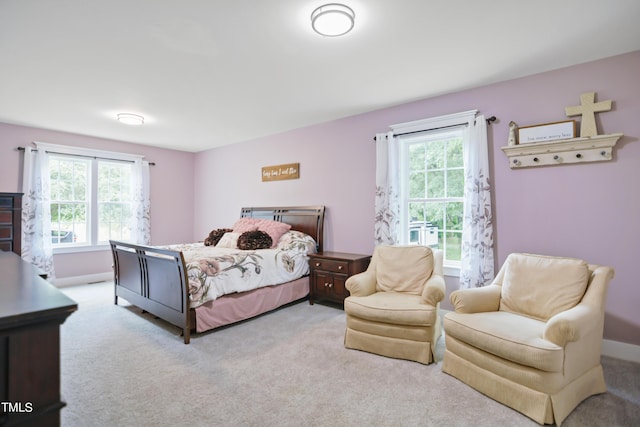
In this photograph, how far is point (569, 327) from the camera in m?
1.76

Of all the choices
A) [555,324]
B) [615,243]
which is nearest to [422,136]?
[615,243]

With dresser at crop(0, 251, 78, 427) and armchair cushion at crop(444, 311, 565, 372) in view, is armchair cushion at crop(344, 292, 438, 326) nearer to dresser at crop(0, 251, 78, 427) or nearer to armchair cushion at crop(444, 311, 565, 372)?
armchair cushion at crop(444, 311, 565, 372)

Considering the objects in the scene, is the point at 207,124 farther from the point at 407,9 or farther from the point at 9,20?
the point at 407,9

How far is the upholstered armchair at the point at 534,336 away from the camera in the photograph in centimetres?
179

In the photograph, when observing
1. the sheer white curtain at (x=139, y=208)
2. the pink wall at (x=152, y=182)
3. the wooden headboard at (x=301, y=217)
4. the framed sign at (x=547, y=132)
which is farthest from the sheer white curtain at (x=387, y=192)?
the pink wall at (x=152, y=182)

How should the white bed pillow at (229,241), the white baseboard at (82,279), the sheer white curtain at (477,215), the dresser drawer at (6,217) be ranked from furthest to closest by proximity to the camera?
1. the white baseboard at (82,279)
2. the white bed pillow at (229,241)
3. the dresser drawer at (6,217)
4. the sheer white curtain at (477,215)

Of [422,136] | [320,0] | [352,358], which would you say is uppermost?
[320,0]

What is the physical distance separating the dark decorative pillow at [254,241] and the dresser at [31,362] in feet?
10.4

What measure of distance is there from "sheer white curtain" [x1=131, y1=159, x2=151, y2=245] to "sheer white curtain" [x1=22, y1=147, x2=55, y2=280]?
1211mm

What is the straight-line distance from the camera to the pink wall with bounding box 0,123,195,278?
15.1 ft

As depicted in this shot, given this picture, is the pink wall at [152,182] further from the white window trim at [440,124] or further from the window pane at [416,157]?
the window pane at [416,157]

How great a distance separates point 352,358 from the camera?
260 centimetres

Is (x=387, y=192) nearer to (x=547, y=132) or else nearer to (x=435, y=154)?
(x=435, y=154)

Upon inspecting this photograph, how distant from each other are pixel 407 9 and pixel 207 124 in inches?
136
